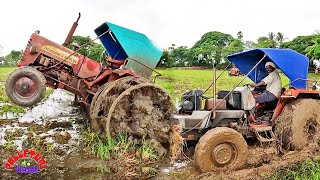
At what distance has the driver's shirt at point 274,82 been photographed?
270 inches

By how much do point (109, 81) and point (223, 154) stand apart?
346 cm

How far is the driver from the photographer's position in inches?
270

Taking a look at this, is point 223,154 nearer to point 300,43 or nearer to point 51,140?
point 51,140

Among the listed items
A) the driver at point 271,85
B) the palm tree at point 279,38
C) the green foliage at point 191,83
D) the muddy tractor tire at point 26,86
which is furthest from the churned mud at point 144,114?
the palm tree at point 279,38

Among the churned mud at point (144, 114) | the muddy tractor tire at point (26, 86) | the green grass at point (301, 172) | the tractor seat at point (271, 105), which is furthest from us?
the tractor seat at point (271, 105)

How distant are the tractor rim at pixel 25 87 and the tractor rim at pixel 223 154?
3.90 metres

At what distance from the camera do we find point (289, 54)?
6.73 metres

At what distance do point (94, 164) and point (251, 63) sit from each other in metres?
4.18

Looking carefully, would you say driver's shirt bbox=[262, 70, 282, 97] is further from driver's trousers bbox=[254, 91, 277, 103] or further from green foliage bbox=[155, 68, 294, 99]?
green foliage bbox=[155, 68, 294, 99]

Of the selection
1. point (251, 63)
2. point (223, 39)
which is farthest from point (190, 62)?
point (251, 63)

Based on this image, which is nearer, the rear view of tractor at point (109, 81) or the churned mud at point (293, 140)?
the churned mud at point (293, 140)

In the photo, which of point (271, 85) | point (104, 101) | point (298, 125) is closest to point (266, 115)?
point (271, 85)

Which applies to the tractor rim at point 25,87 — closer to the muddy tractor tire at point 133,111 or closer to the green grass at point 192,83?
the muddy tractor tire at point 133,111

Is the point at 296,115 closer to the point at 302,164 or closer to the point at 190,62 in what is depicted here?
the point at 302,164
